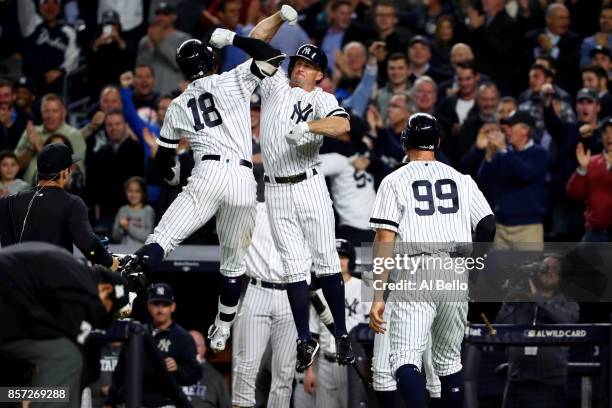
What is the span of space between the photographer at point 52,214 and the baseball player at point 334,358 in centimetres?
282

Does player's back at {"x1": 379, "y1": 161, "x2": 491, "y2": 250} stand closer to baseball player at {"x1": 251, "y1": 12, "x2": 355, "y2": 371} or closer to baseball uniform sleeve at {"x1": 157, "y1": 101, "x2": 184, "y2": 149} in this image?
baseball player at {"x1": 251, "y1": 12, "x2": 355, "y2": 371}

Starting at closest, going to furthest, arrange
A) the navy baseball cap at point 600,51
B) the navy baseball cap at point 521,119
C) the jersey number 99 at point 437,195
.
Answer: the jersey number 99 at point 437,195 → the navy baseball cap at point 521,119 → the navy baseball cap at point 600,51


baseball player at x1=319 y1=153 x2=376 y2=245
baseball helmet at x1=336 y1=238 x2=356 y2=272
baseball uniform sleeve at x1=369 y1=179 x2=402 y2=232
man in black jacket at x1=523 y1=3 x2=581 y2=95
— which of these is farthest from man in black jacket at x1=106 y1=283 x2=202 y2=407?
man in black jacket at x1=523 y1=3 x2=581 y2=95

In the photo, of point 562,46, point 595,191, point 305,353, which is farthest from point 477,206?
point 562,46

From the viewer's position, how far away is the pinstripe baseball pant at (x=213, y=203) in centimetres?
999

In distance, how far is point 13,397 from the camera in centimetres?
910

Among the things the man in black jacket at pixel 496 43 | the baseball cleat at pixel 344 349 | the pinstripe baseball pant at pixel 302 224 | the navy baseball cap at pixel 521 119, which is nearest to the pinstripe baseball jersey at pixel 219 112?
the pinstripe baseball pant at pixel 302 224

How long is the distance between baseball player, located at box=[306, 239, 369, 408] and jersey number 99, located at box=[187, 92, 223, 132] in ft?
7.95

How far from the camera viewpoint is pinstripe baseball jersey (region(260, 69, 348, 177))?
10070mm

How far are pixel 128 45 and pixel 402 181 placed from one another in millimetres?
7631

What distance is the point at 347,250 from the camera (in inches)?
481

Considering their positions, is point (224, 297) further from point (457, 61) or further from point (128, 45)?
point (128, 45)

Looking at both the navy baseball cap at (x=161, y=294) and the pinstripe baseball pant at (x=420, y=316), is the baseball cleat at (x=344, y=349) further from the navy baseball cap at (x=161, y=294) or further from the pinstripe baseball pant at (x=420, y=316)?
the navy baseball cap at (x=161, y=294)

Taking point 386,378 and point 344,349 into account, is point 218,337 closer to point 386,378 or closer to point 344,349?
point 344,349
